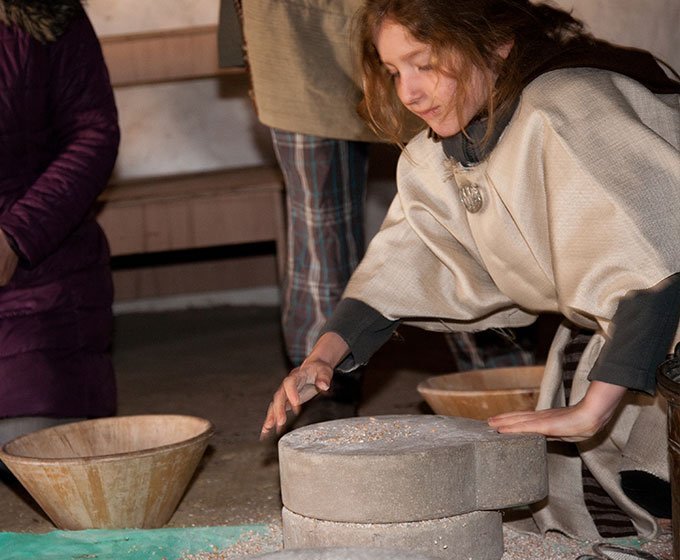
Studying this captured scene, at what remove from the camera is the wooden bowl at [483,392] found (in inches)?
84.2

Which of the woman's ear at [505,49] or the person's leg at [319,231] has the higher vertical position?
the woman's ear at [505,49]

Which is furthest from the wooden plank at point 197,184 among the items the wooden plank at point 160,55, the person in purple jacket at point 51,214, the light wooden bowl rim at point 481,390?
the light wooden bowl rim at point 481,390

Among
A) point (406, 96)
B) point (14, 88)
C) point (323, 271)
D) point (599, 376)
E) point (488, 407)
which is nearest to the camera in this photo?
point (599, 376)

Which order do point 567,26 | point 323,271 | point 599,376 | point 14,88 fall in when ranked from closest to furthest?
point 599,376 → point 567,26 → point 14,88 → point 323,271

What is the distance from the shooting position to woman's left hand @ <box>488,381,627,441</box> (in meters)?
1.60

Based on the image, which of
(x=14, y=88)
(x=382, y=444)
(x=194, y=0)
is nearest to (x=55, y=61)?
(x=14, y=88)

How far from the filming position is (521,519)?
2002 millimetres

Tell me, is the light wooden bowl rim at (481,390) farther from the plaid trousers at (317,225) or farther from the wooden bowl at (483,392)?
the plaid trousers at (317,225)

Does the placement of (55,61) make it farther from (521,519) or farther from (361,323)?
(521,519)

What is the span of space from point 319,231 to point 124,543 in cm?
88

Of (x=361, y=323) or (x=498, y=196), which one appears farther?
(x=361, y=323)

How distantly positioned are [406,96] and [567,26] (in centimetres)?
33

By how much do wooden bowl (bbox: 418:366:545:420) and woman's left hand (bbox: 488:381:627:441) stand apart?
490 millimetres

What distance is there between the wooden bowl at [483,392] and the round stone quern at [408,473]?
1.52 feet
